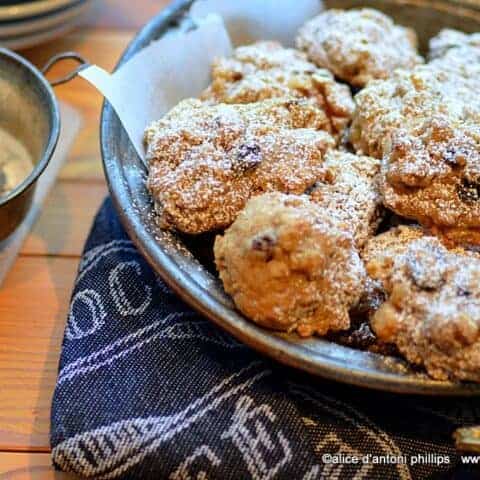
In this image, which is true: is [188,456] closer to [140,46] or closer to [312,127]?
[312,127]

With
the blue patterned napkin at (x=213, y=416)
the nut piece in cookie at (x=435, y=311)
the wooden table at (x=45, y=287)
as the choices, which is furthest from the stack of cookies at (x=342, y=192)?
the wooden table at (x=45, y=287)

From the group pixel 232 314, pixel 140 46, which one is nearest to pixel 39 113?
pixel 140 46

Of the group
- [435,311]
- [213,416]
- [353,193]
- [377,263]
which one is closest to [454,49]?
[353,193]

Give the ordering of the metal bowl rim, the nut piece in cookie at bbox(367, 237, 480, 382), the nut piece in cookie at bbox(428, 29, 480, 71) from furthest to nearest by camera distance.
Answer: the nut piece in cookie at bbox(428, 29, 480, 71) → the metal bowl rim → the nut piece in cookie at bbox(367, 237, 480, 382)

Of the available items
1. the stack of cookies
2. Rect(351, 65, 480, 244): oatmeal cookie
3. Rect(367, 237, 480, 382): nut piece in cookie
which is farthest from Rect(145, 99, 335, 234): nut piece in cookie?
Rect(367, 237, 480, 382): nut piece in cookie

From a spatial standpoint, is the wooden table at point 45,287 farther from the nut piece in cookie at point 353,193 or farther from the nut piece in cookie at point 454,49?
the nut piece in cookie at point 454,49

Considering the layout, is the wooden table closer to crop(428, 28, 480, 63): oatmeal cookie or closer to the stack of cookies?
the stack of cookies
